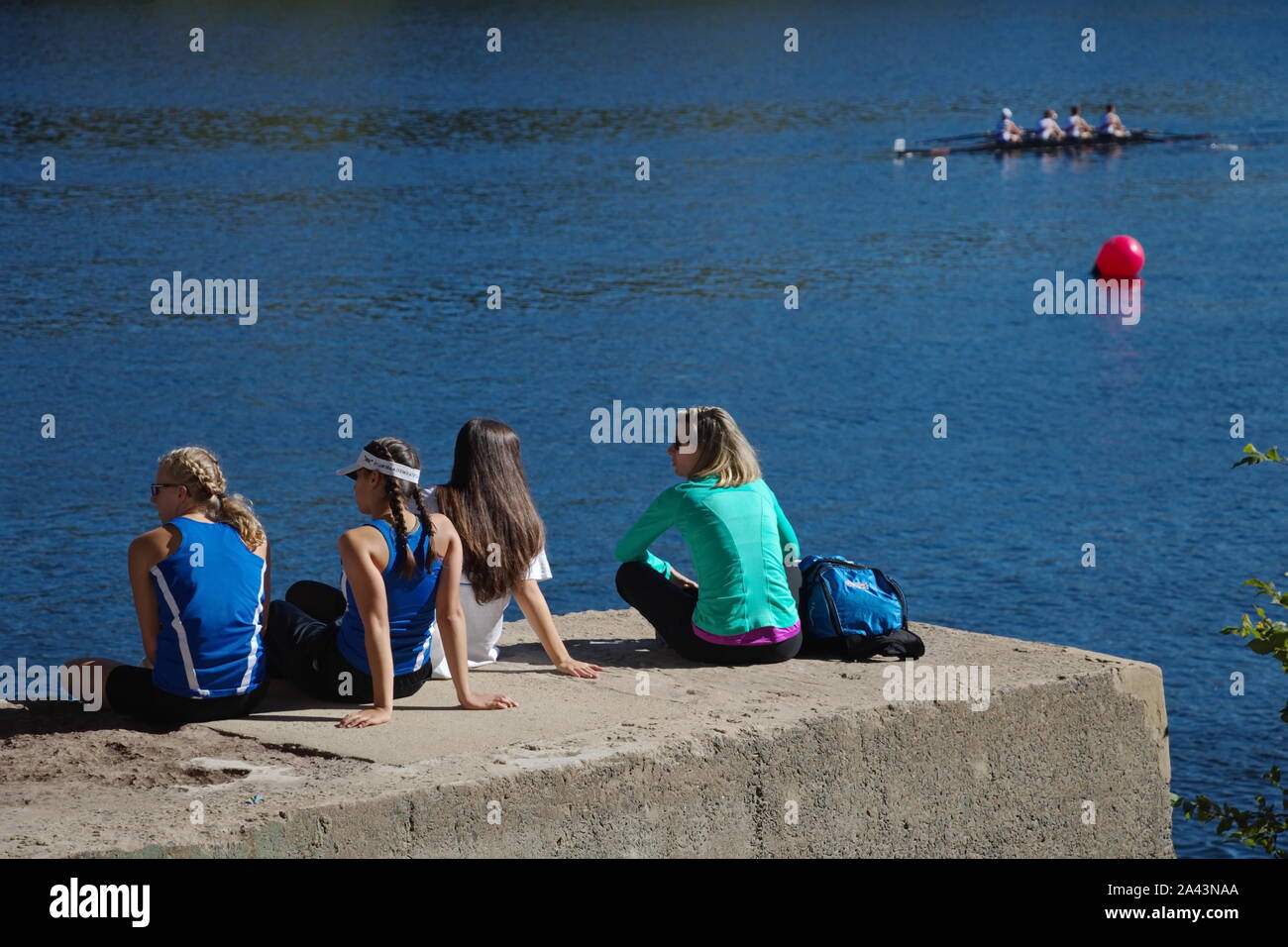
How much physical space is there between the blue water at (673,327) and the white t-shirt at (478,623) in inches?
216

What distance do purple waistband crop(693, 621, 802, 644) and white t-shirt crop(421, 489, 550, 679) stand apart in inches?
30.4

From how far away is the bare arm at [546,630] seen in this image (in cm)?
780

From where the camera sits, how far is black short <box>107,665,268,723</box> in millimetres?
7039

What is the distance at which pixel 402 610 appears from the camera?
23.6 feet

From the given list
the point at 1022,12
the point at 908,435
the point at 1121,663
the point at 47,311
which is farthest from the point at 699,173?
the point at 1022,12

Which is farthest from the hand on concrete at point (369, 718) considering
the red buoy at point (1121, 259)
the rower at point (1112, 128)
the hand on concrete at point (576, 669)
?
the rower at point (1112, 128)

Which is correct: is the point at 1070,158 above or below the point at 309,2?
below

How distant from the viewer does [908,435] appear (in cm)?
2292

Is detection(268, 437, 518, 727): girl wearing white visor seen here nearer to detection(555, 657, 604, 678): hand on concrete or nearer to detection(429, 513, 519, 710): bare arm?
detection(429, 513, 519, 710): bare arm

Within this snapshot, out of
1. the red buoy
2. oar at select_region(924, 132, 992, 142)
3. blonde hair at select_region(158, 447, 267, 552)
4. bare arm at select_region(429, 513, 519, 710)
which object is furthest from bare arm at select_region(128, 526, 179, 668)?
oar at select_region(924, 132, 992, 142)

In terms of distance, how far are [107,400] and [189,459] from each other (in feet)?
59.4

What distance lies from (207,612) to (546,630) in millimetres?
1641

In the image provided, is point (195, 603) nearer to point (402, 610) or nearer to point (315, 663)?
point (315, 663)
